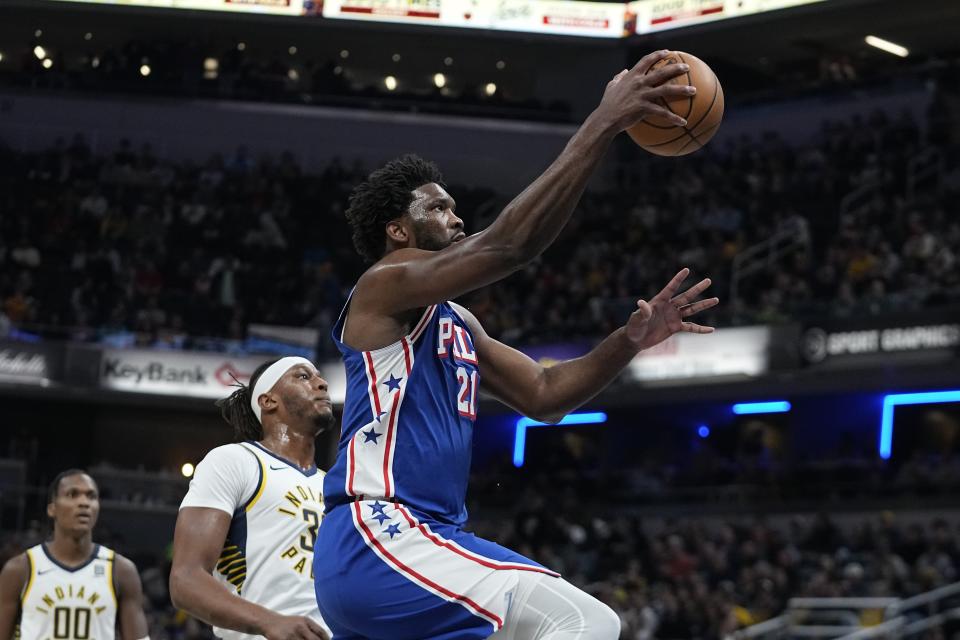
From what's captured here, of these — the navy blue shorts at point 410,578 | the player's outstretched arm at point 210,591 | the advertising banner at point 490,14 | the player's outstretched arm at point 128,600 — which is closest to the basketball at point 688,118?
the navy blue shorts at point 410,578

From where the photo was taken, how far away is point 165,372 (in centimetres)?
2872

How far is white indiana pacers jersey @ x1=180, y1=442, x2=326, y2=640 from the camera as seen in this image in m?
5.99

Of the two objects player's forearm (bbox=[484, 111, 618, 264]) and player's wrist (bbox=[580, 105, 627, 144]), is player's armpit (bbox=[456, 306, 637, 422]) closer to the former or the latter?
player's forearm (bbox=[484, 111, 618, 264])

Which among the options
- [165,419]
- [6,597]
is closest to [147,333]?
[165,419]

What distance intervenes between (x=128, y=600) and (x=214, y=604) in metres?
3.54

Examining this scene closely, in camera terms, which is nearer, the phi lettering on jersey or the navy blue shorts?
the navy blue shorts

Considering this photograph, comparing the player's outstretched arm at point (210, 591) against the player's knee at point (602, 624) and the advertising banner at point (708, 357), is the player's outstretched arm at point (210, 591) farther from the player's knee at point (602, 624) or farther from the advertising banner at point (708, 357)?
the advertising banner at point (708, 357)

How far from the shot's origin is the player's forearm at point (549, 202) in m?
4.33

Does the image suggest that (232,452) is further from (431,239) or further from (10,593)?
(10,593)

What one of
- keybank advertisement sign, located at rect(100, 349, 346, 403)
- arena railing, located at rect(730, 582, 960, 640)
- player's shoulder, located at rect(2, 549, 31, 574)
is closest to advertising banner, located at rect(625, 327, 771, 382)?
keybank advertisement sign, located at rect(100, 349, 346, 403)

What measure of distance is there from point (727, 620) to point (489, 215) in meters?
16.3

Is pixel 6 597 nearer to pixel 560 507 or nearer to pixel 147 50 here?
pixel 560 507

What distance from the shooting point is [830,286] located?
24.5m

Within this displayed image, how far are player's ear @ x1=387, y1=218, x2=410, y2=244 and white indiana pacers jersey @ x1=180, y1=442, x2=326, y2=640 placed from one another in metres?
1.55
